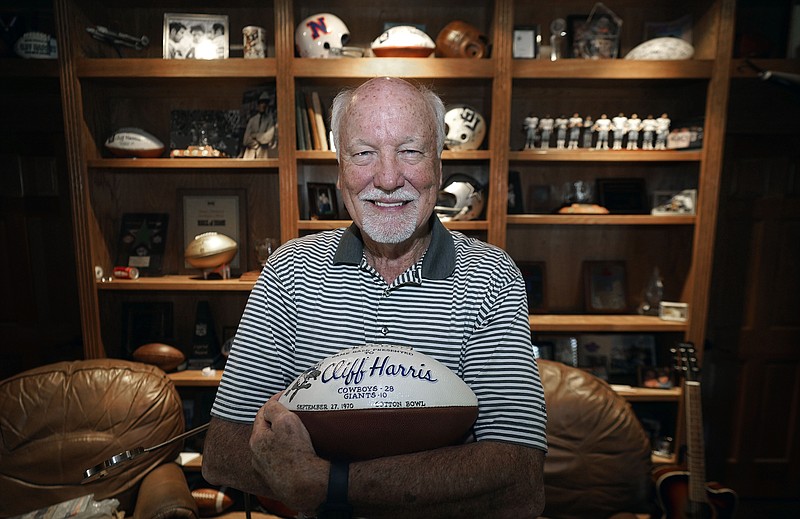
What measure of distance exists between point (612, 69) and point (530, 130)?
0.43 meters

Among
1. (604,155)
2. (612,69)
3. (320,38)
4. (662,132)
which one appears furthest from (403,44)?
(662,132)

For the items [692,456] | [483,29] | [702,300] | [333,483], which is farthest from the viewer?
[483,29]

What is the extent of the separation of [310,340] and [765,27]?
9.54 ft

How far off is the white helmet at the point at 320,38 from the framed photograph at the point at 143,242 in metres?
1.22

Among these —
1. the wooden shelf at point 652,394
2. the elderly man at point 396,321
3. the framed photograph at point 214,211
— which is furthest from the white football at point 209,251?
the wooden shelf at point 652,394

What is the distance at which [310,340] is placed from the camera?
0.97 metres

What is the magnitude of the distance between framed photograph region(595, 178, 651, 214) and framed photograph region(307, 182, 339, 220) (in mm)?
1420

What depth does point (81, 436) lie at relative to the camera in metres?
1.75

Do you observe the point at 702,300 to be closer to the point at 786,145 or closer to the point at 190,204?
the point at 786,145

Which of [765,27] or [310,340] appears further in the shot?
[765,27]

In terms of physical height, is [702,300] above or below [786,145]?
below

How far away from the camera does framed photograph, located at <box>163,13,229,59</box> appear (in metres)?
2.19

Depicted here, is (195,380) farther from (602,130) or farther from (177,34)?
(602,130)

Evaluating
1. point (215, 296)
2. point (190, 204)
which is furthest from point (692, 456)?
point (190, 204)
